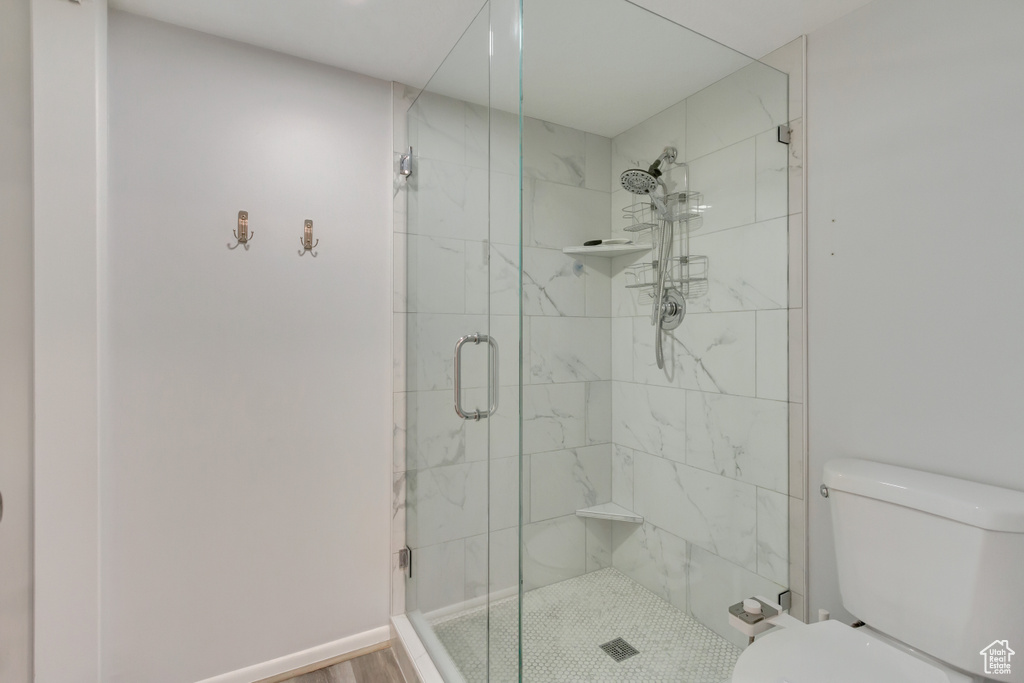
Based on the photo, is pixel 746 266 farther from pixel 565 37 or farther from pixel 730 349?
pixel 565 37

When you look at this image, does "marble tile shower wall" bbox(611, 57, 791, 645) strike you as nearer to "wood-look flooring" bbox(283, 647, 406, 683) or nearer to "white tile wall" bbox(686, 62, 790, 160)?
"white tile wall" bbox(686, 62, 790, 160)

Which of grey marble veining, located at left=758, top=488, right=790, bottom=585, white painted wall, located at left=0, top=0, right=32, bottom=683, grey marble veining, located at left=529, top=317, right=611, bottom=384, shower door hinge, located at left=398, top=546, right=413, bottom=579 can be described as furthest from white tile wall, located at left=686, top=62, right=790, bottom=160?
white painted wall, located at left=0, top=0, right=32, bottom=683

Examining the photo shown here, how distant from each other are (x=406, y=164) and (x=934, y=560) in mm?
2063

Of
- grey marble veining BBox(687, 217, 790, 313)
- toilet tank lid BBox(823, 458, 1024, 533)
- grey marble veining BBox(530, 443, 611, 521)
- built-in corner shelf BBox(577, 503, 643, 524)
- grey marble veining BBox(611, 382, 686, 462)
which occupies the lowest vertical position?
built-in corner shelf BBox(577, 503, 643, 524)

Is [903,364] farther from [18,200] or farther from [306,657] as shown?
[18,200]

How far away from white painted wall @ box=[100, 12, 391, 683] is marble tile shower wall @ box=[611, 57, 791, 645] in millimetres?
1064

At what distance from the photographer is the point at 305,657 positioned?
1.80 metres

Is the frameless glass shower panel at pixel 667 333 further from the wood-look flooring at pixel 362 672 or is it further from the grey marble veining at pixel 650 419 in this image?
the wood-look flooring at pixel 362 672

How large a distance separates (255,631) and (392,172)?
1.81 meters

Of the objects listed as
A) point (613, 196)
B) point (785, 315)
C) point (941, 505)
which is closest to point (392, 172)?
point (613, 196)

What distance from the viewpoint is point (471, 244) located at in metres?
1.44

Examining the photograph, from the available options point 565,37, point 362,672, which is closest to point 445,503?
point 362,672

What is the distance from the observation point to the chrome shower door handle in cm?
133

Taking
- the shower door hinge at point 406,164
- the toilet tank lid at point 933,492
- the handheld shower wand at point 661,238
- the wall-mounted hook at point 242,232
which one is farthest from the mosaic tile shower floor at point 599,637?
the shower door hinge at point 406,164
